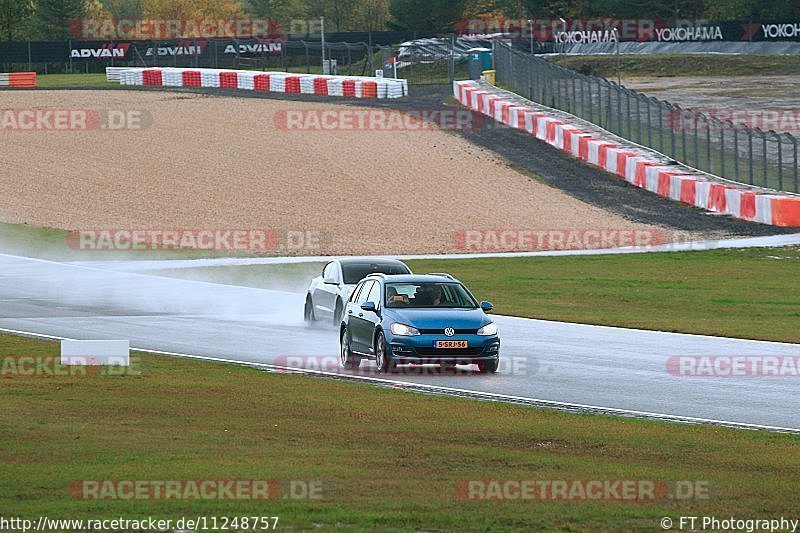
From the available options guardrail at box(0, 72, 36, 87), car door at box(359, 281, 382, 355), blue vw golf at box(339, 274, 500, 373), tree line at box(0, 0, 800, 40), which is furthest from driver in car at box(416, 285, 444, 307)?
tree line at box(0, 0, 800, 40)

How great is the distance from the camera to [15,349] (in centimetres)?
1914

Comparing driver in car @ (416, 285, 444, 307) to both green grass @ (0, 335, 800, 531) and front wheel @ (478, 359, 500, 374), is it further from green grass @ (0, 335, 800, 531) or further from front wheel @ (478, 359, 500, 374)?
green grass @ (0, 335, 800, 531)

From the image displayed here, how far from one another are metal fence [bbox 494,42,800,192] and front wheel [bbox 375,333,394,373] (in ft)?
66.1

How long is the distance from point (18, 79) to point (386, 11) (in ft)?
188

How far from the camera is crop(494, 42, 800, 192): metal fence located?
127ft

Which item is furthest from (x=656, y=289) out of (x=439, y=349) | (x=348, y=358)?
(x=439, y=349)

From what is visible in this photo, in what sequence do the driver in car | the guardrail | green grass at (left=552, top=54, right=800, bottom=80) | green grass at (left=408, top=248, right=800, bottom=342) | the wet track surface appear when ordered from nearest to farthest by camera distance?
the wet track surface → the driver in car → green grass at (left=408, top=248, right=800, bottom=342) → green grass at (left=552, top=54, right=800, bottom=80) → the guardrail

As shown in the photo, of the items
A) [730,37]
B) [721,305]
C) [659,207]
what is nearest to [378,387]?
[721,305]

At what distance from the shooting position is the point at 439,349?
17.4 m

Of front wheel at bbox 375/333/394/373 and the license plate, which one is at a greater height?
the license plate

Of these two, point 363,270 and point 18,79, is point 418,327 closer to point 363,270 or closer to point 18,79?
point 363,270

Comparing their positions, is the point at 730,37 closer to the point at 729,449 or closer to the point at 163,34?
the point at 163,34

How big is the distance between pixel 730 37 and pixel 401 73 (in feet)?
67.2

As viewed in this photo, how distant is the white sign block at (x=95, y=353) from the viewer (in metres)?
16.7
